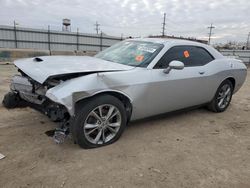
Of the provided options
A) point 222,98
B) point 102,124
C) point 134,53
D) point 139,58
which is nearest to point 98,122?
point 102,124

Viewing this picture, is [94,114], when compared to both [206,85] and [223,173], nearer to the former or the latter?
[223,173]

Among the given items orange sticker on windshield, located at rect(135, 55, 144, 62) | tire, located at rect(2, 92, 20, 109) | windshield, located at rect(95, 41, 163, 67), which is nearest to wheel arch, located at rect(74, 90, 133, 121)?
windshield, located at rect(95, 41, 163, 67)

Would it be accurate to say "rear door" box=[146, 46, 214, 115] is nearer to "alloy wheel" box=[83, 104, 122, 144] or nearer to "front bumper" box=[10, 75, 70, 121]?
"alloy wheel" box=[83, 104, 122, 144]

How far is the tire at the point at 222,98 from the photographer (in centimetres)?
479

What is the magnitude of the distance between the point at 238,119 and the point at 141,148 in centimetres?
265

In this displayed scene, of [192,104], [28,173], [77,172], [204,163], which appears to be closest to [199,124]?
[192,104]

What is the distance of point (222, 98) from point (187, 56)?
5.07 ft

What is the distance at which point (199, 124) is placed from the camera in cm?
427

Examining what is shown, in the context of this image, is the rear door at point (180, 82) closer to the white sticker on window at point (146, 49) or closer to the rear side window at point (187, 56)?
the rear side window at point (187, 56)

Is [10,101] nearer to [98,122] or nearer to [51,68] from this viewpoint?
[51,68]

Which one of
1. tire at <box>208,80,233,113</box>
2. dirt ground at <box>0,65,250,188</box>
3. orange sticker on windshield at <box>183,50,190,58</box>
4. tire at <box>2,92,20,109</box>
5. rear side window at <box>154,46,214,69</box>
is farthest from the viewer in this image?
tire at <box>208,80,233,113</box>

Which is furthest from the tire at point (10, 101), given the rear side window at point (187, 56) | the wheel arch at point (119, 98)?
the rear side window at point (187, 56)

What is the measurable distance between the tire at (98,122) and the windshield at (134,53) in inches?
32.3

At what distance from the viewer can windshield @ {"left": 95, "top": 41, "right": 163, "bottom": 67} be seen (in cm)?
356
